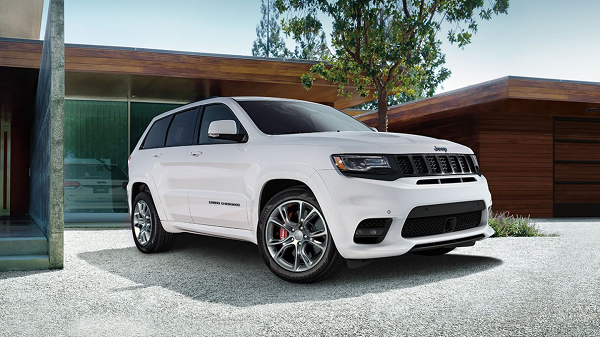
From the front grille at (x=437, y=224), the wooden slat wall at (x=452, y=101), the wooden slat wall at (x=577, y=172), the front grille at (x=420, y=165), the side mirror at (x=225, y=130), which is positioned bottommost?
the front grille at (x=437, y=224)

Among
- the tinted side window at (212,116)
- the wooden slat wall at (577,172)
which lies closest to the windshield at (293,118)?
the tinted side window at (212,116)

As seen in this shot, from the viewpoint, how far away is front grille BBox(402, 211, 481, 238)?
17.9 feet

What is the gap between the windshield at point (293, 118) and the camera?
21.0 feet

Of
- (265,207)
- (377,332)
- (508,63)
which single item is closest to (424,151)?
(265,207)

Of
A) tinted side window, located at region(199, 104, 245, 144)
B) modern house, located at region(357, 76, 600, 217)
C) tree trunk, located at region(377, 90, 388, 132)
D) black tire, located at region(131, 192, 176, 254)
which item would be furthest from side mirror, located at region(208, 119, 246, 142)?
modern house, located at region(357, 76, 600, 217)

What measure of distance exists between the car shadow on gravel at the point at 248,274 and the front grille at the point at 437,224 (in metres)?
0.47

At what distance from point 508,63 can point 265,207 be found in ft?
138

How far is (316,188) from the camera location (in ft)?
17.8

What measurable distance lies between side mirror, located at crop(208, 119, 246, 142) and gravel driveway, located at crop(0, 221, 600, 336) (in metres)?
1.44

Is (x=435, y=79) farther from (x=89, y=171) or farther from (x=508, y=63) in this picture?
(x=508, y=63)

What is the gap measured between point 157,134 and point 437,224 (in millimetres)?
4265

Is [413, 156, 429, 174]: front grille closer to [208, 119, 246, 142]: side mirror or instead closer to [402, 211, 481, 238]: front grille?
[402, 211, 481, 238]: front grille

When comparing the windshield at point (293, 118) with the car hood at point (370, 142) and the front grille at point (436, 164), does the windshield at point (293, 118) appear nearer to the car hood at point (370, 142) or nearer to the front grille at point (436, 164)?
the car hood at point (370, 142)

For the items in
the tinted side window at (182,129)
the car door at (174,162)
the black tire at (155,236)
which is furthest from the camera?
the black tire at (155,236)
